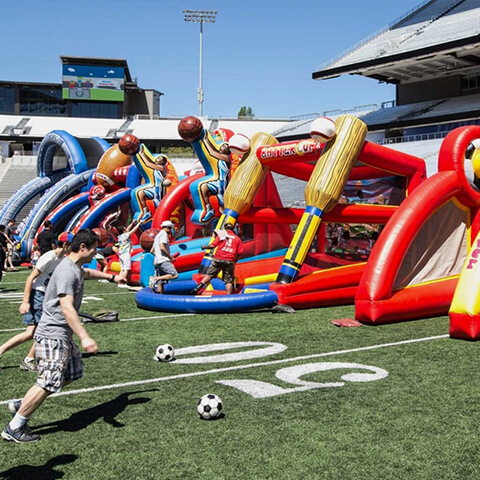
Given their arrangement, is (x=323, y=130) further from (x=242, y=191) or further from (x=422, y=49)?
(x=422, y=49)

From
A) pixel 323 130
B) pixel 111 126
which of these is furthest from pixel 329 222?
pixel 111 126

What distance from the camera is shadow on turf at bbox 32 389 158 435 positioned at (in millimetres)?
4660

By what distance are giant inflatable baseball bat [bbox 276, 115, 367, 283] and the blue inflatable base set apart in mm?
600

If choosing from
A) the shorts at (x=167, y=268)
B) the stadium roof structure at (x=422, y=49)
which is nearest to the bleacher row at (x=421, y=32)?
the stadium roof structure at (x=422, y=49)

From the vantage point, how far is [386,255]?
8727 millimetres

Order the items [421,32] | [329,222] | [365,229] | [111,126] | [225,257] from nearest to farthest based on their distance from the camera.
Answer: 1. [225,257]
2. [329,222]
3. [365,229]
4. [421,32]
5. [111,126]

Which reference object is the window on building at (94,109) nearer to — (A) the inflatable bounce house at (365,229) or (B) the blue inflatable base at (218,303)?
(A) the inflatable bounce house at (365,229)

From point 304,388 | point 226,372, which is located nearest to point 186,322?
point 226,372

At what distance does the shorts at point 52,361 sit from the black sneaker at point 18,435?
1.12ft

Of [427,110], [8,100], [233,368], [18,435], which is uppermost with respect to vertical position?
[8,100]

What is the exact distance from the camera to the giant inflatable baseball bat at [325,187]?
1034cm

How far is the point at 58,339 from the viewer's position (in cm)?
447

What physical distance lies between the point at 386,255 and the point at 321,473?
17.3 feet

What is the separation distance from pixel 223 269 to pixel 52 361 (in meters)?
6.18
